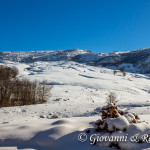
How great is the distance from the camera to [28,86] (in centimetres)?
1267

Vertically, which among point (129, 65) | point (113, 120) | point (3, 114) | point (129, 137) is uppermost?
point (129, 65)

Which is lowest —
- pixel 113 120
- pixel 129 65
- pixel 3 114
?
pixel 3 114

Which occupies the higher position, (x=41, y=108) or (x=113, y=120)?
(x=113, y=120)

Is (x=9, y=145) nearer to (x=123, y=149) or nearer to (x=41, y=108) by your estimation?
(x=123, y=149)

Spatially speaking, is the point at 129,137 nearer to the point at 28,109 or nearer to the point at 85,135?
the point at 85,135

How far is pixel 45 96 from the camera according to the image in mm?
13297

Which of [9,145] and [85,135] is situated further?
[85,135]

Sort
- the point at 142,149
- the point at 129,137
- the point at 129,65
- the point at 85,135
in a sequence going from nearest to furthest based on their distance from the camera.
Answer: the point at 142,149
the point at 129,137
the point at 85,135
the point at 129,65

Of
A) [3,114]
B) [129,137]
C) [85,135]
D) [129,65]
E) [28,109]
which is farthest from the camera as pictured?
[129,65]

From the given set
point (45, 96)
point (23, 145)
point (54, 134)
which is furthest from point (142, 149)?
point (45, 96)

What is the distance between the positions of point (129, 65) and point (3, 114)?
287 feet

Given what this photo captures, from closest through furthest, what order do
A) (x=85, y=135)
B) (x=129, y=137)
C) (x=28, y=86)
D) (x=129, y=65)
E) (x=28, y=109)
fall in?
(x=129, y=137) → (x=85, y=135) → (x=28, y=109) → (x=28, y=86) → (x=129, y=65)

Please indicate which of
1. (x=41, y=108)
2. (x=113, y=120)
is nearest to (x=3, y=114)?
(x=41, y=108)

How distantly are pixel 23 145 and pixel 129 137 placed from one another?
2323 millimetres
